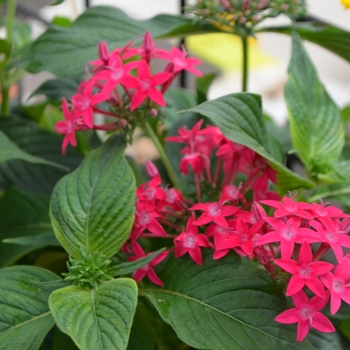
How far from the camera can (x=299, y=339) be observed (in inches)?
15.8

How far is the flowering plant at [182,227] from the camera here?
41 cm

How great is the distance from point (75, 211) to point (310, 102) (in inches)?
11.8

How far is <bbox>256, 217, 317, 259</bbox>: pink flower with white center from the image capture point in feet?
1.32

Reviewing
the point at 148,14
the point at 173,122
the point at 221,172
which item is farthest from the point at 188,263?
the point at 148,14

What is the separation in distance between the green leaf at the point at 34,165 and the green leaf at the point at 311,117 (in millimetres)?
306

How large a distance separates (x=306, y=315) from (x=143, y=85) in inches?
9.8

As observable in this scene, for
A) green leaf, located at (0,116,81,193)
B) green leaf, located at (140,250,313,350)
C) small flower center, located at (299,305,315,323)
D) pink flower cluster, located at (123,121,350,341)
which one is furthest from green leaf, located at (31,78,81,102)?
small flower center, located at (299,305,315,323)

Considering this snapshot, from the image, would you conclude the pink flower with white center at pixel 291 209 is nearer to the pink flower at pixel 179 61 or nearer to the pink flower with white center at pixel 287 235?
the pink flower with white center at pixel 287 235

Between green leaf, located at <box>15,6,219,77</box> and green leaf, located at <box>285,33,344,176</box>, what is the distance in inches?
6.5

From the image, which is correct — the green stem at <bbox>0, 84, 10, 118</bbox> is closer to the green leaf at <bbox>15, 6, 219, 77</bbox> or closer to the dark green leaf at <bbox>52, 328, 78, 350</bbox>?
the green leaf at <bbox>15, 6, 219, 77</bbox>

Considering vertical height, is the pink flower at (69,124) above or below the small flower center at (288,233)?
above

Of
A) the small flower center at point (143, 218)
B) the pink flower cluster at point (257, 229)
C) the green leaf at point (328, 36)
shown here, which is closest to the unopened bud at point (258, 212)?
the pink flower cluster at point (257, 229)

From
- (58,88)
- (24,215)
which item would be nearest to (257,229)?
(24,215)

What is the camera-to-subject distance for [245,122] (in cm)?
49
